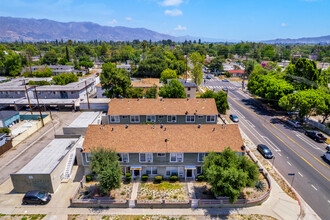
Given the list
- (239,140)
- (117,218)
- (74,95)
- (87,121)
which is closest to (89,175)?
(117,218)

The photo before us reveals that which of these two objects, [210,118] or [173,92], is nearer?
[210,118]

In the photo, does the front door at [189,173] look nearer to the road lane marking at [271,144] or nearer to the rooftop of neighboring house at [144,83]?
the road lane marking at [271,144]

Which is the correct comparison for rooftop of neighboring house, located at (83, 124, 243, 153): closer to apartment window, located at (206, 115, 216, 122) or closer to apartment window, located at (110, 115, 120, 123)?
apartment window, located at (206, 115, 216, 122)

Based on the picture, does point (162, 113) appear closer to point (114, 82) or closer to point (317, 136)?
point (114, 82)

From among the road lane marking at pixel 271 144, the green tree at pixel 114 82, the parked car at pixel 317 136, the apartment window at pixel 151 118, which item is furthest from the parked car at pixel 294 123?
the green tree at pixel 114 82

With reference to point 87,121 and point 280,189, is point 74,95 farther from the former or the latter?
point 280,189

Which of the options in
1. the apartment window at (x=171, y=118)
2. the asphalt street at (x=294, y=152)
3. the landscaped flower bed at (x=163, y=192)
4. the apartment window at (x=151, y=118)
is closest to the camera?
the landscaped flower bed at (x=163, y=192)

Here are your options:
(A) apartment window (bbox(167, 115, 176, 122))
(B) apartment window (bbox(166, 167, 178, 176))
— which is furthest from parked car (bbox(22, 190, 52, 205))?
(A) apartment window (bbox(167, 115, 176, 122))

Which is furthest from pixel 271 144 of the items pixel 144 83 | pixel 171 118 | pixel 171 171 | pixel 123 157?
pixel 144 83

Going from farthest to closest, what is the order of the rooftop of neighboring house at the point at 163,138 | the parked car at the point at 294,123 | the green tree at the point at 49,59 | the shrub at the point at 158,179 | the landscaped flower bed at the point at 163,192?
the green tree at the point at 49,59, the parked car at the point at 294,123, the rooftop of neighboring house at the point at 163,138, the shrub at the point at 158,179, the landscaped flower bed at the point at 163,192
